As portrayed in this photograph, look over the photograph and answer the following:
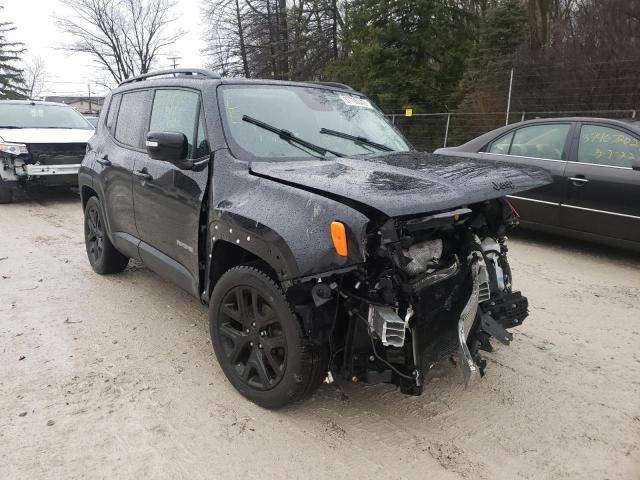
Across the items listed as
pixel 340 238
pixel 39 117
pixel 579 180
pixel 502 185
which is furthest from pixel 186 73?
pixel 39 117

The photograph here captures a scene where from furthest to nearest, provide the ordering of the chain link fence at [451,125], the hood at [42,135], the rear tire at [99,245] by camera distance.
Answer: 1. the chain link fence at [451,125]
2. the hood at [42,135]
3. the rear tire at [99,245]

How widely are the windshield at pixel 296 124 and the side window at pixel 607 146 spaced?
119 inches

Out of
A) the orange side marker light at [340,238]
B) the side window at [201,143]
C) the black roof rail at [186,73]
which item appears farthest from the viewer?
the black roof rail at [186,73]

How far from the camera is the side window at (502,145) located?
678 cm

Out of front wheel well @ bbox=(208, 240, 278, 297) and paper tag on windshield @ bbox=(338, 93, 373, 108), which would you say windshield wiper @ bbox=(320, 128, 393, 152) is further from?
front wheel well @ bbox=(208, 240, 278, 297)

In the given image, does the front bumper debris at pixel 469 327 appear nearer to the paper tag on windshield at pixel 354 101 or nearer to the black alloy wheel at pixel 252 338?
the black alloy wheel at pixel 252 338

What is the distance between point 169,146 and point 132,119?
1466 mm

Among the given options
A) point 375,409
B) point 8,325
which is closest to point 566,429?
point 375,409

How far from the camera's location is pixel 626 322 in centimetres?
414

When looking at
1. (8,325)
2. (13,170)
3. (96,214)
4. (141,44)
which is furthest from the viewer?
(141,44)

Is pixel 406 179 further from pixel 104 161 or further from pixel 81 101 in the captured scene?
pixel 81 101

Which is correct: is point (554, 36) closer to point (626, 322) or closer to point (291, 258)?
point (626, 322)

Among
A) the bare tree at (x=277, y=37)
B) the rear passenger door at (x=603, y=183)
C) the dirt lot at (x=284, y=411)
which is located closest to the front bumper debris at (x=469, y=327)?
the dirt lot at (x=284, y=411)

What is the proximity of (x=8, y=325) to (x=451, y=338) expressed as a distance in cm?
346
